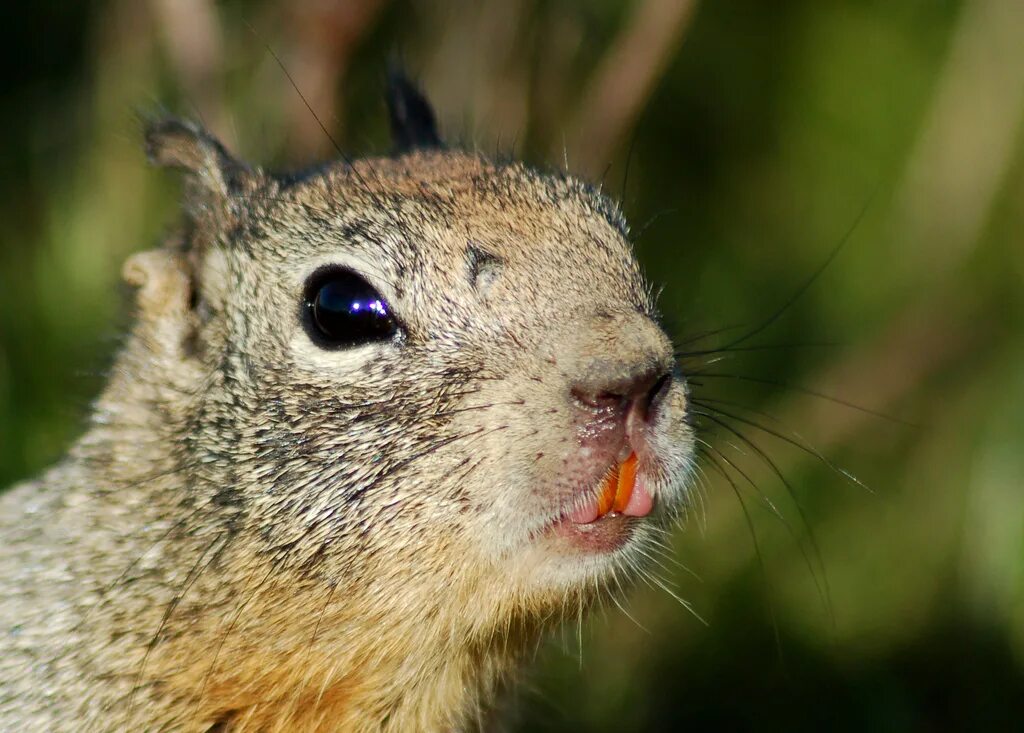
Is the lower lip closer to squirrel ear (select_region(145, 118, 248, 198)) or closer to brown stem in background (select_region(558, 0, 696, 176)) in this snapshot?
squirrel ear (select_region(145, 118, 248, 198))

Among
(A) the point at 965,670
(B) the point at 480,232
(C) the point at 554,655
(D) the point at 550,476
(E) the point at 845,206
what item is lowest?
(A) the point at 965,670

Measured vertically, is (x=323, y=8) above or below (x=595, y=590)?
above

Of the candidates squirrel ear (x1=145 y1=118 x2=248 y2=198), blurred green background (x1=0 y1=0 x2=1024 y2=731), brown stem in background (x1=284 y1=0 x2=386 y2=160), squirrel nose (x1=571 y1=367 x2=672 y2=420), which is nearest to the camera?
squirrel nose (x1=571 y1=367 x2=672 y2=420)

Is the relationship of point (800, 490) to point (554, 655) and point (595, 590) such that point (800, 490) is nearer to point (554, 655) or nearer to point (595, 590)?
point (554, 655)

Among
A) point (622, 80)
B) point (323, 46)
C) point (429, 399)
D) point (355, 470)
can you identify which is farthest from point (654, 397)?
point (323, 46)

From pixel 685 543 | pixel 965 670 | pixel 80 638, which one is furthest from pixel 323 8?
pixel 965 670

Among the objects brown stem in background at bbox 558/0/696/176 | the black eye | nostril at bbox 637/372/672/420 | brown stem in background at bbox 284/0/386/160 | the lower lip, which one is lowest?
the lower lip

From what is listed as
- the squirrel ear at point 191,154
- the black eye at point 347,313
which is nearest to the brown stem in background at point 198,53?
the squirrel ear at point 191,154

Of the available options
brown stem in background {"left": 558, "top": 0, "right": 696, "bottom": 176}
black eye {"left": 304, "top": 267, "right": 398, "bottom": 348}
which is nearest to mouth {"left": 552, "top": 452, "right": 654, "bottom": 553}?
black eye {"left": 304, "top": 267, "right": 398, "bottom": 348}

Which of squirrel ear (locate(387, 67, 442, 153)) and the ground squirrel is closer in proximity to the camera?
the ground squirrel
